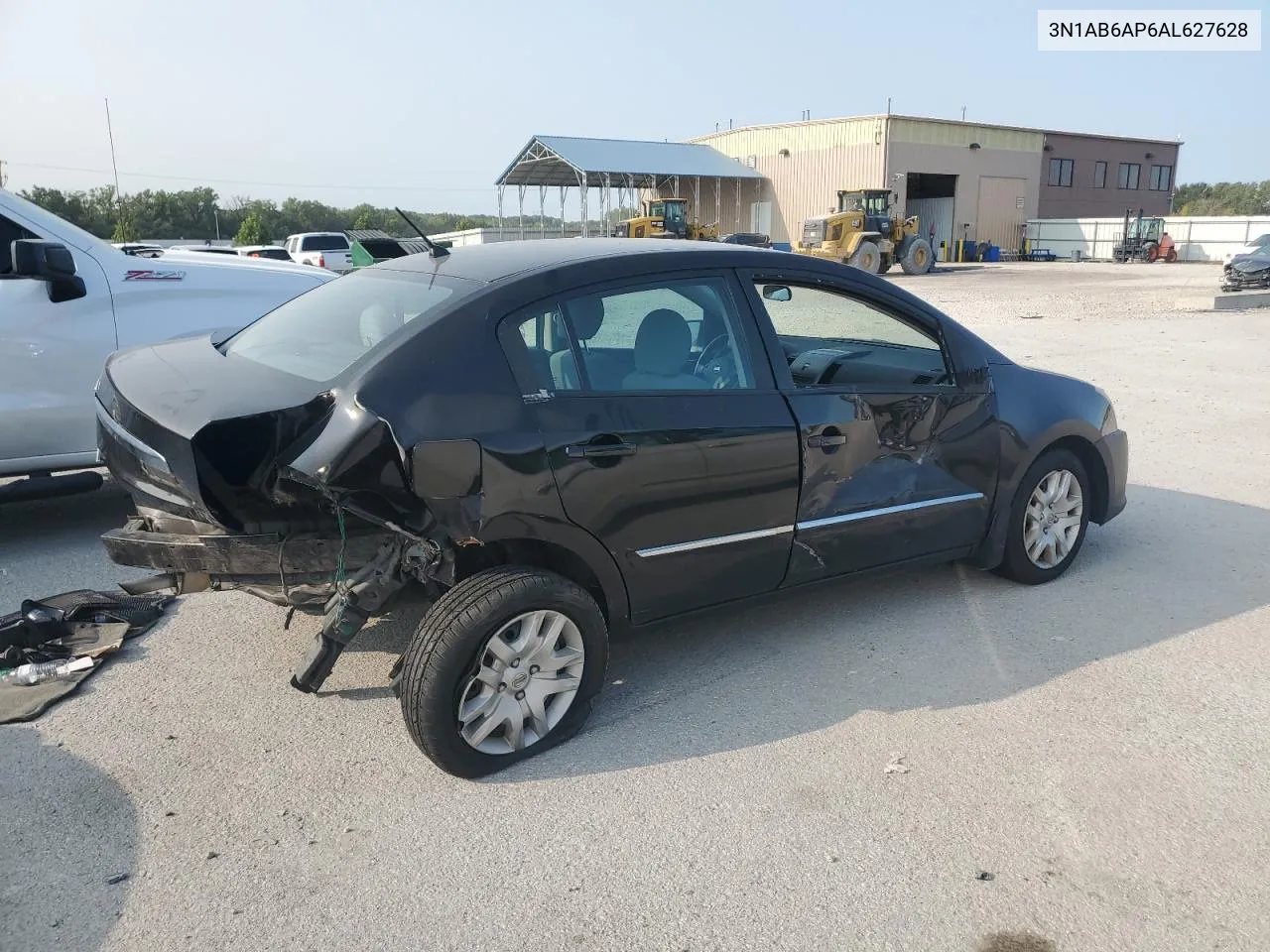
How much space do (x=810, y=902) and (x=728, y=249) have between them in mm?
2454

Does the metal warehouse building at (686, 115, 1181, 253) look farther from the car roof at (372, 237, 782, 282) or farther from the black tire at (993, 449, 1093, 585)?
the car roof at (372, 237, 782, 282)

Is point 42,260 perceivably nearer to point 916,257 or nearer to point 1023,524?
point 1023,524

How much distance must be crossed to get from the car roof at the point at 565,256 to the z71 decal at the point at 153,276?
7.57ft

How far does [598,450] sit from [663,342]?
2.11 feet

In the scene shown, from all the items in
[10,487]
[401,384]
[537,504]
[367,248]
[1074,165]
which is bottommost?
[10,487]

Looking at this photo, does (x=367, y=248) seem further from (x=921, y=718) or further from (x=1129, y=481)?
(x=1129, y=481)

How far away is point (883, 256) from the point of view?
114 feet

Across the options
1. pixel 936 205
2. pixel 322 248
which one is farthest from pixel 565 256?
pixel 936 205

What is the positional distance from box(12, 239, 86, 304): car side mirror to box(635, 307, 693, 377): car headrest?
132 inches

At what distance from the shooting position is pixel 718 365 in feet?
12.3


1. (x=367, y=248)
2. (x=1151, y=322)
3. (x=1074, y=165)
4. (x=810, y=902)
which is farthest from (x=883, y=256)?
(x=810, y=902)

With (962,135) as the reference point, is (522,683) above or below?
below

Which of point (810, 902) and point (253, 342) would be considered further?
point (253, 342)

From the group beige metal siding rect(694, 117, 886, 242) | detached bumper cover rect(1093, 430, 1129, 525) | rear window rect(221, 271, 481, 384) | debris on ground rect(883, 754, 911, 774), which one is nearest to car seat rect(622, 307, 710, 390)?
rear window rect(221, 271, 481, 384)
